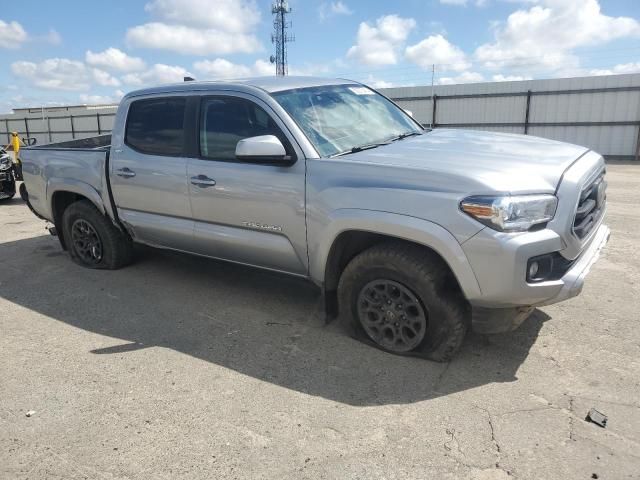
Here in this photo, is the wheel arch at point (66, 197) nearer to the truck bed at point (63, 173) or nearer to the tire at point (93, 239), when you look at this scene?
the truck bed at point (63, 173)

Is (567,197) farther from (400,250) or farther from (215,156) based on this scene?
(215,156)

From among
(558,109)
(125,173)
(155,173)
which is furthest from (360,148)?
(558,109)

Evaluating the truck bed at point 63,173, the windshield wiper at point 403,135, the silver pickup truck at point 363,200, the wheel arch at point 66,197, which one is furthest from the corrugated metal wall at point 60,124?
the windshield wiper at point 403,135

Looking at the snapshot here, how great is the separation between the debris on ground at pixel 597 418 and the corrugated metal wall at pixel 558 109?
16890 millimetres

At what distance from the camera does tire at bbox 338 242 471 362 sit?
3.24m

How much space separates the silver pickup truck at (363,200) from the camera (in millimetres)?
2961

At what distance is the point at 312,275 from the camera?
3.82m

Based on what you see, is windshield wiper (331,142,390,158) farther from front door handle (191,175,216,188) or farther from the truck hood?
front door handle (191,175,216,188)

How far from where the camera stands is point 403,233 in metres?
3.17

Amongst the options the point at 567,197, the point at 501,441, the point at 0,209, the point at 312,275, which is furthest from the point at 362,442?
the point at 0,209

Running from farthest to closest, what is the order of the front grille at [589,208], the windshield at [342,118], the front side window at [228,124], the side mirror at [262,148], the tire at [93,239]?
the tire at [93,239], the front side window at [228,124], the windshield at [342,118], the side mirror at [262,148], the front grille at [589,208]

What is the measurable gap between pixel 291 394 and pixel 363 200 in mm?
1312

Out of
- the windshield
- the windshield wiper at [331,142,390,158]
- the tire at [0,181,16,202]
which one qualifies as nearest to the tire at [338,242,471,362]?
the windshield wiper at [331,142,390,158]

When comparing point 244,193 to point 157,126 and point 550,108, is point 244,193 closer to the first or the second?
point 157,126
